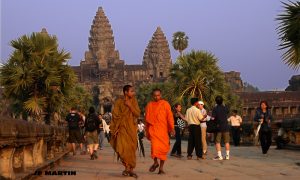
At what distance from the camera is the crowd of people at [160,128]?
485 inches

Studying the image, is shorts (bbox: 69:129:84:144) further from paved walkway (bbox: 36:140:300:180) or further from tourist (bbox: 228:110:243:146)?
tourist (bbox: 228:110:243:146)

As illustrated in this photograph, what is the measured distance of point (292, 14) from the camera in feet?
51.2

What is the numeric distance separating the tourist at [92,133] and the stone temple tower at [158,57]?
463 ft

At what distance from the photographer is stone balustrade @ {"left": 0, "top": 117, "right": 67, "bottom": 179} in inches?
348

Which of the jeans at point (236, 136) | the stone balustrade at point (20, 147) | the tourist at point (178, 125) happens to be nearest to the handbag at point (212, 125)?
the tourist at point (178, 125)

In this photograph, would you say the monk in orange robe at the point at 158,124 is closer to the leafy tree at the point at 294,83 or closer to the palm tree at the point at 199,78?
the palm tree at the point at 199,78

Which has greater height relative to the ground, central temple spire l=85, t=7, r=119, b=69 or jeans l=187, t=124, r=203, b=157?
central temple spire l=85, t=7, r=119, b=69

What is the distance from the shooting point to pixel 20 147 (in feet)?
34.7

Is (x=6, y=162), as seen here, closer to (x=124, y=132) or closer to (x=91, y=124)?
(x=124, y=132)

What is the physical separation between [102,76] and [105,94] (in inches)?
577

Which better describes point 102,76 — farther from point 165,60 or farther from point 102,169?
point 102,169

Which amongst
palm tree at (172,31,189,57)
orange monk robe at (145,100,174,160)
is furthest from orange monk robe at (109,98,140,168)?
palm tree at (172,31,189,57)

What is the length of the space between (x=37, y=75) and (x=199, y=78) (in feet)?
59.6

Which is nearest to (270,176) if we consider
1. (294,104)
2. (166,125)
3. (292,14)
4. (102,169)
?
(166,125)
